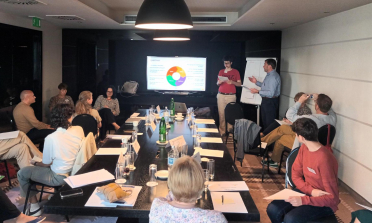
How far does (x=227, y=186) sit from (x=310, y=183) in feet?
2.59

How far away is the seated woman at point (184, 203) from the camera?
5.96ft

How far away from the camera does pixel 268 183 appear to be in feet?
15.8

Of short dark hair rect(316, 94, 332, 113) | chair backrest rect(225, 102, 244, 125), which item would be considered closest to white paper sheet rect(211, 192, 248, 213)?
short dark hair rect(316, 94, 332, 113)

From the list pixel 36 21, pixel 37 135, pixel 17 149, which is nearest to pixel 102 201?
pixel 17 149

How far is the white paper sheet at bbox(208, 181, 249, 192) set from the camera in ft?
8.05

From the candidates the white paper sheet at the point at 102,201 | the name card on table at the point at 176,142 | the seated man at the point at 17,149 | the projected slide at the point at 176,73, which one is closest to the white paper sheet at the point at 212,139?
the name card on table at the point at 176,142

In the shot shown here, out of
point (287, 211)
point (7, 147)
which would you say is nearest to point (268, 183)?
point (287, 211)

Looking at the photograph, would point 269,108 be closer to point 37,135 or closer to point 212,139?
point 212,139

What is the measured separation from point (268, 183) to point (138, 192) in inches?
114

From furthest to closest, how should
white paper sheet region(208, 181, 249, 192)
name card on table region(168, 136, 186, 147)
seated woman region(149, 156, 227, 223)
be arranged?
→ name card on table region(168, 136, 186, 147), white paper sheet region(208, 181, 249, 192), seated woman region(149, 156, 227, 223)

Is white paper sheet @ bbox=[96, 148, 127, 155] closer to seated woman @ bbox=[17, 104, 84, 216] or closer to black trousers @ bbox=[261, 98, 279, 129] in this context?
seated woman @ bbox=[17, 104, 84, 216]

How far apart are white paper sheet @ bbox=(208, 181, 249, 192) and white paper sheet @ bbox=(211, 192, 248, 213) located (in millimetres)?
71

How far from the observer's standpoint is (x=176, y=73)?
8.76 m

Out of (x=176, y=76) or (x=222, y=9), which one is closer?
(x=222, y=9)
